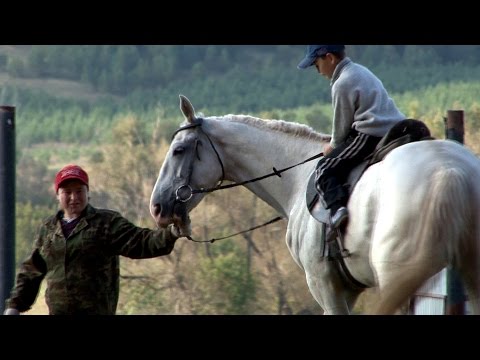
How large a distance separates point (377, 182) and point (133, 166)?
23.6 meters

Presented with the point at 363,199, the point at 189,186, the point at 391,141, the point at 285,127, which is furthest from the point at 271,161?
the point at 363,199

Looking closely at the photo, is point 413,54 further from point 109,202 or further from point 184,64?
point 109,202

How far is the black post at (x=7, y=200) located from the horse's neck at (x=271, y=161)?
5.16 ft

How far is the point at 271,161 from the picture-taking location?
760 centimetres

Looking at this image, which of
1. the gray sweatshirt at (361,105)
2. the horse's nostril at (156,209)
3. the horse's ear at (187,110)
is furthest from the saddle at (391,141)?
the horse's ear at (187,110)

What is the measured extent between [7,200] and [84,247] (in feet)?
8.17

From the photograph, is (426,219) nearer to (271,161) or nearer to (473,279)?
(473,279)

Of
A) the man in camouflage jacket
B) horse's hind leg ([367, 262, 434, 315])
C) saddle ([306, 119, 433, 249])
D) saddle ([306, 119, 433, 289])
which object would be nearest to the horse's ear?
saddle ([306, 119, 433, 289])

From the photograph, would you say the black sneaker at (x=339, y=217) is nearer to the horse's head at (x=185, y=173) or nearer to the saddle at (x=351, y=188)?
the saddle at (x=351, y=188)

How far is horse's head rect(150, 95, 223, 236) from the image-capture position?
289 inches

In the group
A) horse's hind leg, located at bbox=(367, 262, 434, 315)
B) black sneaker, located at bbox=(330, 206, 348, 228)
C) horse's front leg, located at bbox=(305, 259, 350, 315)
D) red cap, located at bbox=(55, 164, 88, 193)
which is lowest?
horse's hind leg, located at bbox=(367, 262, 434, 315)

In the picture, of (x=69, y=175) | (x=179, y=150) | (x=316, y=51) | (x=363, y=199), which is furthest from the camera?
(x=179, y=150)

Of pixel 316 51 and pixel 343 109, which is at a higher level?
pixel 316 51

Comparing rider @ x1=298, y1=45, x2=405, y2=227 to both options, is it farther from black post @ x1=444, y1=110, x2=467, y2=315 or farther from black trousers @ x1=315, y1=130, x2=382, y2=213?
black post @ x1=444, y1=110, x2=467, y2=315
